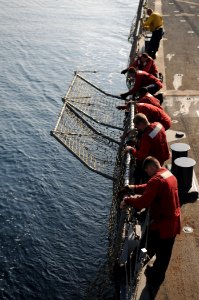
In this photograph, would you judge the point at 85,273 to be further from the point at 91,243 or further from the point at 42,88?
the point at 42,88

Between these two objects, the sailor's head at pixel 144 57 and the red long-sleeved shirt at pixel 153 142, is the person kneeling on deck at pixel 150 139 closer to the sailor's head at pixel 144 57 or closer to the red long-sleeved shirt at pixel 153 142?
the red long-sleeved shirt at pixel 153 142

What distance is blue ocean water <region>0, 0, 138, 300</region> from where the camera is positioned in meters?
14.5

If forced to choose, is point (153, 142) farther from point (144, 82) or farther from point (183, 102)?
point (183, 102)

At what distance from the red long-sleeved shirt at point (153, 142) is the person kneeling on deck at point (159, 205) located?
127 cm

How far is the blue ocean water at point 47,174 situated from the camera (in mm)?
14516

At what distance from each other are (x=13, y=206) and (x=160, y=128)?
1135cm

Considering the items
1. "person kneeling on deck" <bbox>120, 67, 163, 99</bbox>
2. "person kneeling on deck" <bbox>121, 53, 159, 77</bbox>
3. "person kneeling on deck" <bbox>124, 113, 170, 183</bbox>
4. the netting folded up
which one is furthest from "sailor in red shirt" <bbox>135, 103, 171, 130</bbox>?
"person kneeling on deck" <bbox>121, 53, 159, 77</bbox>

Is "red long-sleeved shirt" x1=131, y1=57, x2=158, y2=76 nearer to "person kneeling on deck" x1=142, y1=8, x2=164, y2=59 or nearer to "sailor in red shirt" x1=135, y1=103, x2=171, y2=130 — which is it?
"sailor in red shirt" x1=135, y1=103, x2=171, y2=130

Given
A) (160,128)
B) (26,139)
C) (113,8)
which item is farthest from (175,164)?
(113,8)

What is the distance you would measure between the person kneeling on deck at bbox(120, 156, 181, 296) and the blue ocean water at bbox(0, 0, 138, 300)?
673 cm

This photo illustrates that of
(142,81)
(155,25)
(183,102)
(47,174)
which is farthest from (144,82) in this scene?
(47,174)

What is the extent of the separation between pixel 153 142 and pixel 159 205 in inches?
68.5

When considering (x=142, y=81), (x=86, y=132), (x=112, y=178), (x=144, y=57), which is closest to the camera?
(x=112, y=178)

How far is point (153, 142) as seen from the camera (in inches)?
329
